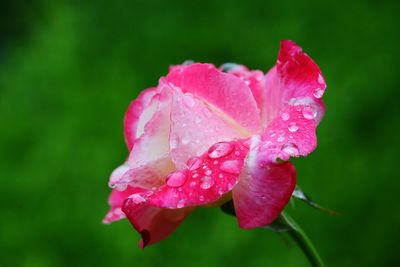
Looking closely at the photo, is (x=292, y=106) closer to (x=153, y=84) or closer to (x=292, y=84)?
(x=292, y=84)

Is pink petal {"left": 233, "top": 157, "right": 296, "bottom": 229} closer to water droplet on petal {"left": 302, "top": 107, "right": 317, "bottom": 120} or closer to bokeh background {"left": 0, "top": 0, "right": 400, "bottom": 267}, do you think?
water droplet on petal {"left": 302, "top": 107, "right": 317, "bottom": 120}

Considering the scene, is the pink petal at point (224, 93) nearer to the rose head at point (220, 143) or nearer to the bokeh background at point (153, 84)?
the rose head at point (220, 143)

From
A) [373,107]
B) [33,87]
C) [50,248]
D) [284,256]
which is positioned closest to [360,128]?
[373,107]

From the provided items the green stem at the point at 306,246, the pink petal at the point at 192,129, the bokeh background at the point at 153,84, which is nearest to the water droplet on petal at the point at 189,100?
the pink petal at the point at 192,129

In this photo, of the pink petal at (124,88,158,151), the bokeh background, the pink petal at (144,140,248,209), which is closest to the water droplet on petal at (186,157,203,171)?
the pink petal at (144,140,248,209)

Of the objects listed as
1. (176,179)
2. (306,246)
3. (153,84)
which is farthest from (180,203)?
(153,84)

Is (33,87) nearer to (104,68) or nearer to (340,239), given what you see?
(104,68)

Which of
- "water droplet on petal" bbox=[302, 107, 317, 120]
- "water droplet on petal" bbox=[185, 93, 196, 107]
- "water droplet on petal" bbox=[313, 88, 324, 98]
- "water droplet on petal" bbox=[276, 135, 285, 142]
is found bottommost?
"water droplet on petal" bbox=[276, 135, 285, 142]
